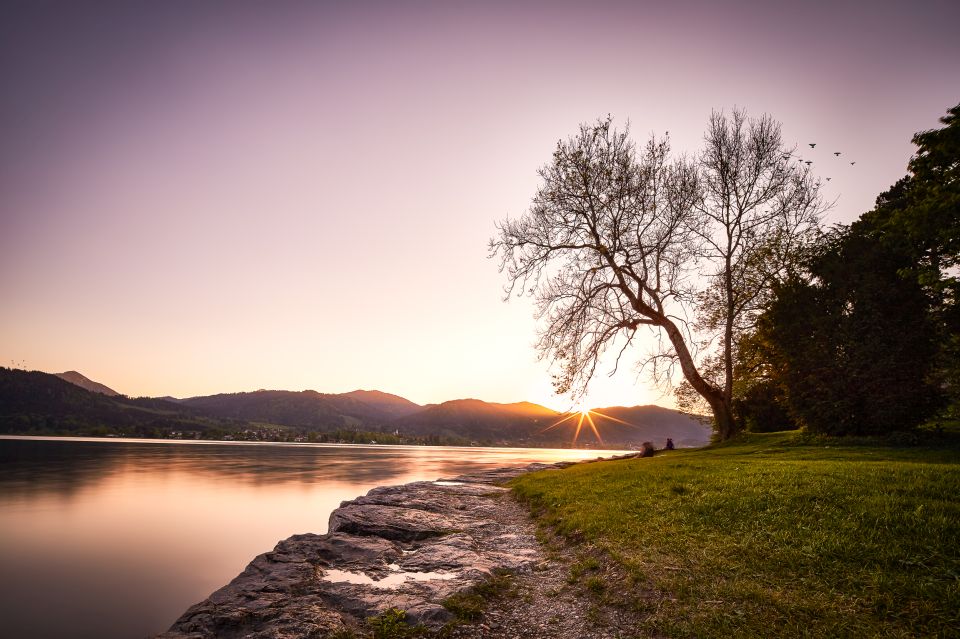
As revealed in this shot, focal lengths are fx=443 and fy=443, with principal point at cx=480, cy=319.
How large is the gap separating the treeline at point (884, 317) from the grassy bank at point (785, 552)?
35.1 ft

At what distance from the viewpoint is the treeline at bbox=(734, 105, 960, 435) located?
17531mm

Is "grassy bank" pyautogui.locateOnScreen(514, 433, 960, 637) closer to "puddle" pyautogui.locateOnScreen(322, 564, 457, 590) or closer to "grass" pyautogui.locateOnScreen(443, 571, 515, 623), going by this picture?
"grass" pyautogui.locateOnScreen(443, 571, 515, 623)

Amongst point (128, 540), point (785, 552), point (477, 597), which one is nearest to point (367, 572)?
point (477, 597)

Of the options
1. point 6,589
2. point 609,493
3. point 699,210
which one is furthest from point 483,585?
point 699,210

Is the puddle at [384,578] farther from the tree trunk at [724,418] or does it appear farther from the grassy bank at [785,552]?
the tree trunk at [724,418]

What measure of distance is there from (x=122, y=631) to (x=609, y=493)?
13.1 metres

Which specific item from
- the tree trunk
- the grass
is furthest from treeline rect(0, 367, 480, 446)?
the grass

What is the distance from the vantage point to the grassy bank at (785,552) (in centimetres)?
541

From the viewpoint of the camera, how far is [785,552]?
7137 millimetres

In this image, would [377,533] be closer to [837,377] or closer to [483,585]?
[483,585]

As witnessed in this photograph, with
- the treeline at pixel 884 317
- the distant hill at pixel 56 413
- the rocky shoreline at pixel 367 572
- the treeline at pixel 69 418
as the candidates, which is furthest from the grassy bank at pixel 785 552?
the distant hill at pixel 56 413

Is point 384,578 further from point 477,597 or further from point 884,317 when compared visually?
point 884,317

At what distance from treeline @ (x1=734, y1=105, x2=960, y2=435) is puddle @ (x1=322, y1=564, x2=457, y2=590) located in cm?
1910

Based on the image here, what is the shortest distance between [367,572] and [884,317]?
2435 cm
